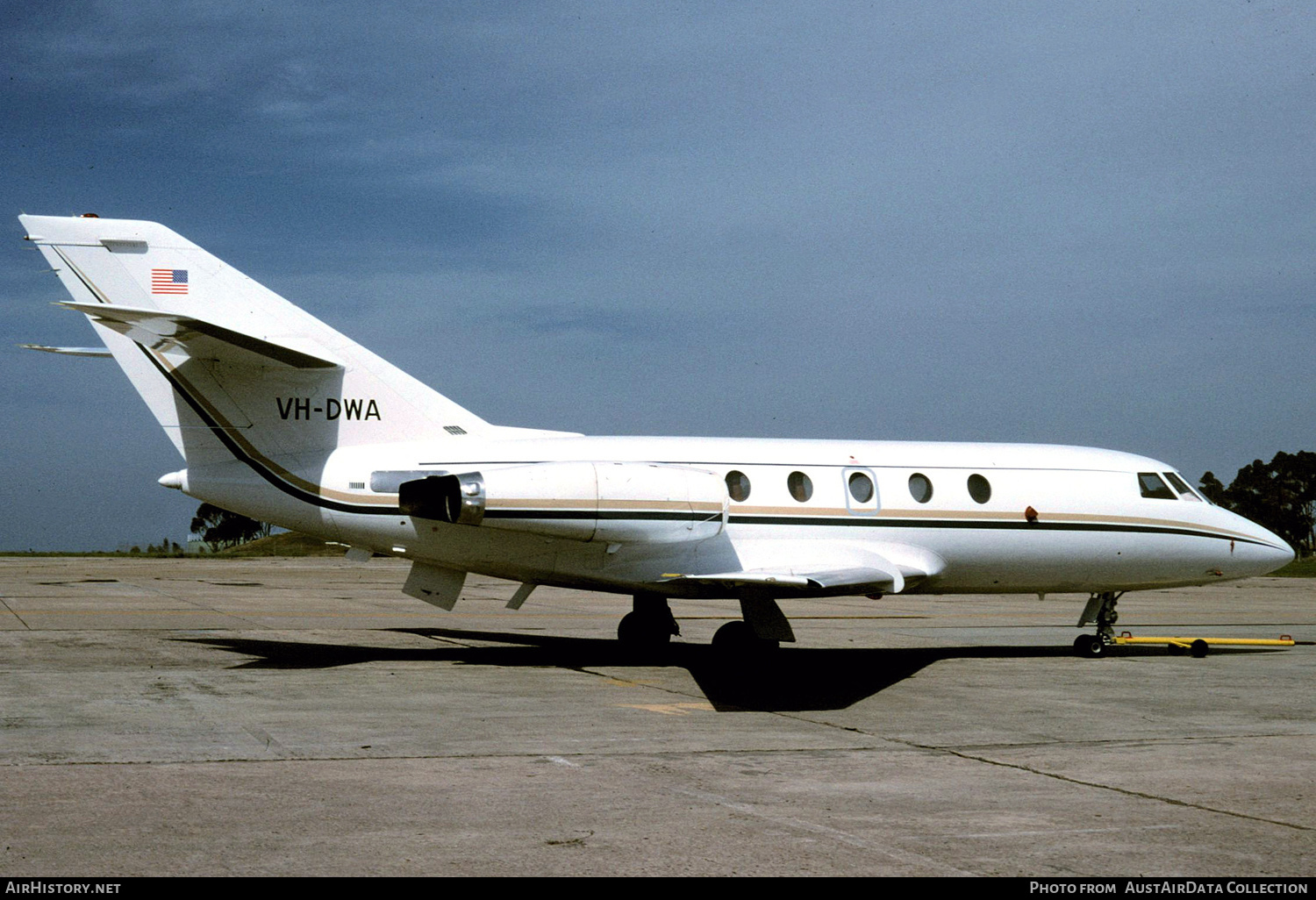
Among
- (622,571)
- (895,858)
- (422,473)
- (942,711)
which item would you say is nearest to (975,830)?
(895,858)

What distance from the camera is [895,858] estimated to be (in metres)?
6.53

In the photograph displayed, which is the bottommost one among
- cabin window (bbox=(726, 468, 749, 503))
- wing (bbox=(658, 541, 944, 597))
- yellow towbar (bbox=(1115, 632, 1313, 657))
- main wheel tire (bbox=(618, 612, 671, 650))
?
main wheel tire (bbox=(618, 612, 671, 650))

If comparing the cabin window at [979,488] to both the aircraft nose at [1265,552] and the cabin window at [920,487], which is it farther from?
the aircraft nose at [1265,552]

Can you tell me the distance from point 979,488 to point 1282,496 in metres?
80.1

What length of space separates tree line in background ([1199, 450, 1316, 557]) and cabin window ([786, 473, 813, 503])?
76.1 metres

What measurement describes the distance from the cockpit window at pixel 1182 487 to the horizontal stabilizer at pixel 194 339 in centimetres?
1228

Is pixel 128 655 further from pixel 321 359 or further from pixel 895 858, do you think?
pixel 895 858

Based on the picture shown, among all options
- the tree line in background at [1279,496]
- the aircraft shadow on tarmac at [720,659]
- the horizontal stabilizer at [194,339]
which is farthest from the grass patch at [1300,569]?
the horizontal stabilizer at [194,339]

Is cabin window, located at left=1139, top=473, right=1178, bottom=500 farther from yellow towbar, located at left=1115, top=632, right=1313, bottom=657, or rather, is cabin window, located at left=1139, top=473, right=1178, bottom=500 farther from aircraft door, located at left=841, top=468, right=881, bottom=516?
aircraft door, located at left=841, top=468, right=881, bottom=516

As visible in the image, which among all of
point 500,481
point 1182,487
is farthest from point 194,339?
point 1182,487

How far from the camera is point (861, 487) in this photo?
16.6 metres

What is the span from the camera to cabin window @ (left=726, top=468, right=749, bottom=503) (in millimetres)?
15984

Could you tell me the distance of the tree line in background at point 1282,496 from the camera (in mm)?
85312

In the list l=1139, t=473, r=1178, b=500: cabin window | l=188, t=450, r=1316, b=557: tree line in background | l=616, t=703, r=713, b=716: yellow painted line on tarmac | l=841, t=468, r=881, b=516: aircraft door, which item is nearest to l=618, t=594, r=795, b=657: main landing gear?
l=841, t=468, r=881, b=516: aircraft door
